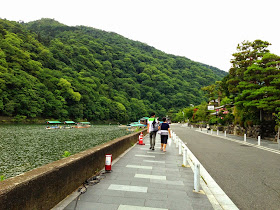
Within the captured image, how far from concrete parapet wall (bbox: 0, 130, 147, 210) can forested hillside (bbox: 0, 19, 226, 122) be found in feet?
189

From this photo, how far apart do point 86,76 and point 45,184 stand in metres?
106

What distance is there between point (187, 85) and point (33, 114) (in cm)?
10048

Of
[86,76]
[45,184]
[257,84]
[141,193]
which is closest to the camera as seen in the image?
[45,184]

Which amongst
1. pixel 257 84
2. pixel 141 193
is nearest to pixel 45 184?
pixel 141 193

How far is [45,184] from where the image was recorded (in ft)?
11.8

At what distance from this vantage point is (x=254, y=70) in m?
23.5

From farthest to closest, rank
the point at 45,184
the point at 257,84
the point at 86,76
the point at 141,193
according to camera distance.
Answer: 1. the point at 86,76
2. the point at 257,84
3. the point at 141,193
4. the point at 45,184

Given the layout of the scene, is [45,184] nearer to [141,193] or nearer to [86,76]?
[141,193]

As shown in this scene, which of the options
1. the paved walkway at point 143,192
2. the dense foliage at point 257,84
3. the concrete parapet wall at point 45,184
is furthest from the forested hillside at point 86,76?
the concrete parapet wall at point 45,184

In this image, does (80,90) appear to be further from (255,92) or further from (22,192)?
(22,192)

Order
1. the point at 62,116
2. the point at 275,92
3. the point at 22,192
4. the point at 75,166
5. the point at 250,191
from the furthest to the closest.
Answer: the point at 62,116 → the point at 275,92 → the point at 250,191 → the point at 75,166 → the point at 22,192

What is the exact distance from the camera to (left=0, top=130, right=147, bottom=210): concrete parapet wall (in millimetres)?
2869

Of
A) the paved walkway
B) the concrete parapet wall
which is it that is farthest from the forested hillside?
the concrete parapet wall

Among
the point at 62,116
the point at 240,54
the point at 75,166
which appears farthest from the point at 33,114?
the point at 75,166
